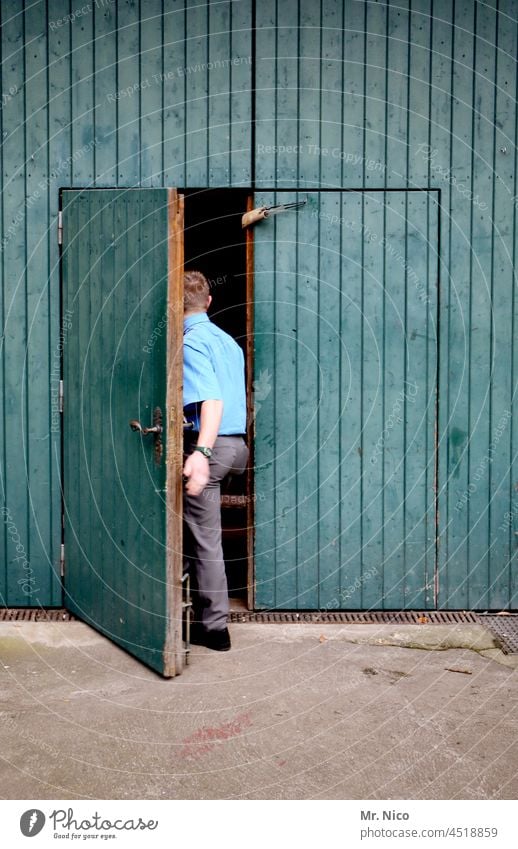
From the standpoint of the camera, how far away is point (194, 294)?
4.94 m

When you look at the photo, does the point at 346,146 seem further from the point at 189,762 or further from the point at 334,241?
the point at 189,762

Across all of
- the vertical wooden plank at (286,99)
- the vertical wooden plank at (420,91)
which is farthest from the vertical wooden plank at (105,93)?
the vertical wooden plank at (420,91)

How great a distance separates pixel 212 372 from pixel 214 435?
0.33m

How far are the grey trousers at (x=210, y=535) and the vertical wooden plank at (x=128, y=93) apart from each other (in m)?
1.70

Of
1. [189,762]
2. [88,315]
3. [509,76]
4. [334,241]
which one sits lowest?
[189,762]

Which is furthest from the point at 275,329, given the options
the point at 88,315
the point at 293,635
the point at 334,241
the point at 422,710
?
the point at 422,710

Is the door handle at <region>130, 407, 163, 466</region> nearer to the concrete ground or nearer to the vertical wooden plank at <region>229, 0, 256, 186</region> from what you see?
the concrete ground

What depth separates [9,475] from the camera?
5598 millimetres

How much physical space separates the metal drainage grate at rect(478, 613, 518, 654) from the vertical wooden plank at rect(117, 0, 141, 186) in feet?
10.9

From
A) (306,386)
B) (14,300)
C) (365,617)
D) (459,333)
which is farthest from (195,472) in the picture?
(459,333)

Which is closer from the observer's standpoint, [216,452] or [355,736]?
[355,736]

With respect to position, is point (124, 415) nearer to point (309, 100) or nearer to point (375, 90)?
point (309, 100)

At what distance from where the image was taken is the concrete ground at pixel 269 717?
359 cm

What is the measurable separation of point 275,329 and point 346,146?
3.77ft
